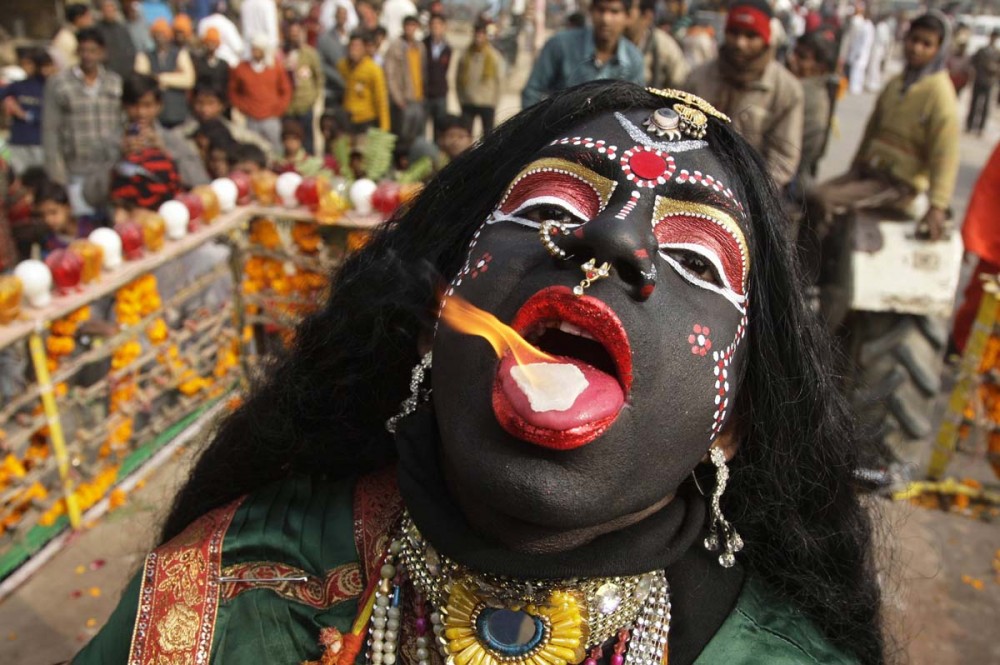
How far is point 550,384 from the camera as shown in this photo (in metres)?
1.27

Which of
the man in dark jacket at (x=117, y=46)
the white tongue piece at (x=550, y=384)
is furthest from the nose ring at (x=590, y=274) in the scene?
the man in dark jacket at (x=117, y=46)

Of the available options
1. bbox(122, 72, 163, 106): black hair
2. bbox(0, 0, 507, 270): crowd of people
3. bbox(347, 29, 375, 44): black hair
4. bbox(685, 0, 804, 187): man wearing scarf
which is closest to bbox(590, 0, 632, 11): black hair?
bbox(685, 0, 804, 187): man wearing scarf

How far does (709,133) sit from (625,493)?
682 millimetres

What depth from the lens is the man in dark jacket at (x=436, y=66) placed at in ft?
32.8

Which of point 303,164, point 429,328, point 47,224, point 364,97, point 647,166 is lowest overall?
point 364,97

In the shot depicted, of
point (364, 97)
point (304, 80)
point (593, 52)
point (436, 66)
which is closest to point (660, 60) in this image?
point (593, 52)

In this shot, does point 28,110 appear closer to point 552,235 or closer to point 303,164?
point 303,164

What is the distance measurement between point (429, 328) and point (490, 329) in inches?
15.2

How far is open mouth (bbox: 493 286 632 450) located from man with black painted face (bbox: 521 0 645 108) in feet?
12.9

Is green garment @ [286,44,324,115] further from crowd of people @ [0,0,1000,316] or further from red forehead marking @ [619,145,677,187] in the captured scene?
red forehead marking @ [619,145,677,187]

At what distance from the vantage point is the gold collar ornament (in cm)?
154

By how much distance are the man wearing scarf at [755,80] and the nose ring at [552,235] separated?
3.79 metres

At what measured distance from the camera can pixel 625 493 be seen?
54.1 inches

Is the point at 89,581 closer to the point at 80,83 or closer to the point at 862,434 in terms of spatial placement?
the point at 862,434
